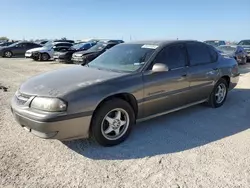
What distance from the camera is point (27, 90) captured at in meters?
3.64

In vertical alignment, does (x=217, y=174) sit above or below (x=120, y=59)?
below

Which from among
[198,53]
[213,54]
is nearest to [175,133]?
[198,53]

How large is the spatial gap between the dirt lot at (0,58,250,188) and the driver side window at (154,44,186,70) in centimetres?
108

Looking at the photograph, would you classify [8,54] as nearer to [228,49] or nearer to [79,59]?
[79,59]

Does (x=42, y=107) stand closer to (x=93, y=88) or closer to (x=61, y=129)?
(x=61, y=129)

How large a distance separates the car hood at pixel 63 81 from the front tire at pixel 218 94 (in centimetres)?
260

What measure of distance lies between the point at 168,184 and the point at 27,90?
2307 mm

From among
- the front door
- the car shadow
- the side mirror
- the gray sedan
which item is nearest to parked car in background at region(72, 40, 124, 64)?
the gray sedan

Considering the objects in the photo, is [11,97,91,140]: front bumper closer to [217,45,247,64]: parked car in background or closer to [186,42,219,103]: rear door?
[186,42,219,103]: rear door

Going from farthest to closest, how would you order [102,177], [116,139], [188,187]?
[116,139] < [102,177] < [188,187]

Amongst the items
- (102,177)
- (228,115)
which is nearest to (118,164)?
(102,177)

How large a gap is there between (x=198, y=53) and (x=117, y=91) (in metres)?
2.35

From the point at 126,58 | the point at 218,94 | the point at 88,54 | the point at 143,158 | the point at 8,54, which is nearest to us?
the point at 143,158

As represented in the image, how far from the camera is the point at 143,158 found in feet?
11.2
